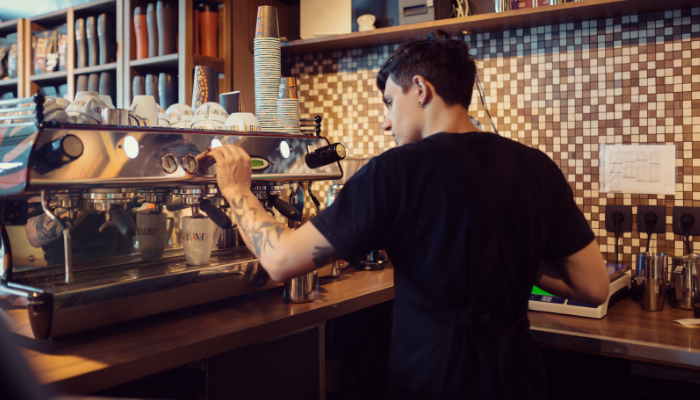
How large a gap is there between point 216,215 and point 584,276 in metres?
0.74

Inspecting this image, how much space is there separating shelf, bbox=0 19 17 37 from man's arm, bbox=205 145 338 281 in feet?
8.56

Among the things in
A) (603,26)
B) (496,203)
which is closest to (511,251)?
(496,203)

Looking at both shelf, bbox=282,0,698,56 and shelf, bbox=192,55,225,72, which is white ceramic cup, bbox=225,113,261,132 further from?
shelf, bbox=192,55,225,72

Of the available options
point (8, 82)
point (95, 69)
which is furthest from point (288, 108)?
point (8, 82)

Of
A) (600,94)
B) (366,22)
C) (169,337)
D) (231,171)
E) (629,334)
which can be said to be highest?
(366,22)

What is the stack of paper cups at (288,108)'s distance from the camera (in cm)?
153

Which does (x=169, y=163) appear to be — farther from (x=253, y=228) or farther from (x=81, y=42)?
(x=81, y=42)

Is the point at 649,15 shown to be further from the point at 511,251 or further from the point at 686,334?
the point at 511,251

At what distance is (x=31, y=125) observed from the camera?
3.00 feet

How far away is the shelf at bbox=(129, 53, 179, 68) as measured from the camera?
2.26 m

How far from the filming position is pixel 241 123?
134cm

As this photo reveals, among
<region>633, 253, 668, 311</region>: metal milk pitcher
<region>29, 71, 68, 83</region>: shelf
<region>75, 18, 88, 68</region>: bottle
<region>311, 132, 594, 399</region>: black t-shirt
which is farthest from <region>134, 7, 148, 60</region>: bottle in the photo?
<region>633, 253, 668, 311</region>: metal milk pitcher

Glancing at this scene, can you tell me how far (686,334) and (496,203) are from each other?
2.67 feet

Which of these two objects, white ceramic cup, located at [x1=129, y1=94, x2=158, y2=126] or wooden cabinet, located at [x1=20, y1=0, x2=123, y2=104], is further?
wooden cabinet, located at [x1=20, y1=0, x2=123, y2=104]
